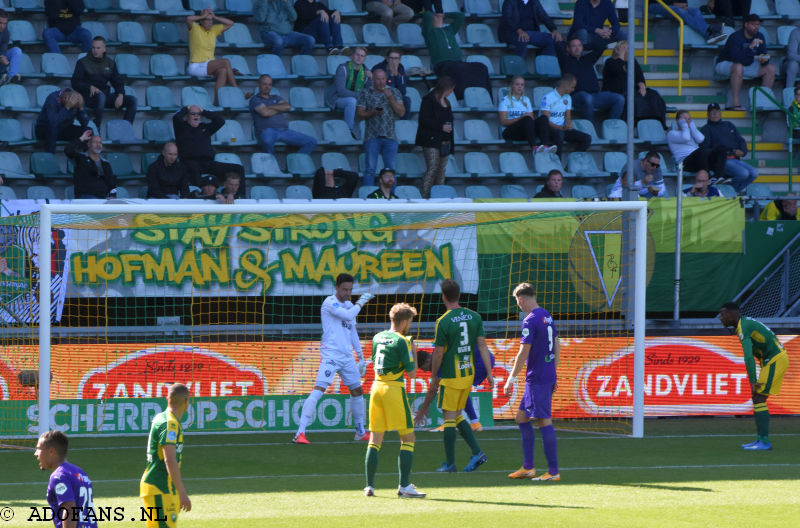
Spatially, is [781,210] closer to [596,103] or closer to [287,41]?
[596,103]

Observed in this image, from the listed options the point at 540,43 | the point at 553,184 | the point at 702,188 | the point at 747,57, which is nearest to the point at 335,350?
the point at 553,184

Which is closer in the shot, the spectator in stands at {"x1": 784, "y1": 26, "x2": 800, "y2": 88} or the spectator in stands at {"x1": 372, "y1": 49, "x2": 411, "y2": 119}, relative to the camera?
the spectator in stands at {"x1": 372, "y1": 49, "x2": 411, "y2": 119}

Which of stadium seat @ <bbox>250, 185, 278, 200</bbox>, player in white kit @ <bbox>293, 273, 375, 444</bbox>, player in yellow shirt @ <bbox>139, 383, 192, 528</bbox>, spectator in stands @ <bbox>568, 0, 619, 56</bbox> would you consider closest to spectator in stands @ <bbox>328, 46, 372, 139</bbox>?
stadium seat @ <bbox>250, 185, 278, 200</bbox>

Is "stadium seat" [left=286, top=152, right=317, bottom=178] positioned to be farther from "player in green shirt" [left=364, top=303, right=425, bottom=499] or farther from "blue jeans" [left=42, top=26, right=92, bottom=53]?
"player in green shirt" [left=364, top=303, right=425, bottom=499]

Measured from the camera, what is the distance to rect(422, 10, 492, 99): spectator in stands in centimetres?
2012

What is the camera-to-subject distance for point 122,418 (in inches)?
526

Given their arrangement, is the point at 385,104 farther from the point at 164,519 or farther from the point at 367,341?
the point at 164,519

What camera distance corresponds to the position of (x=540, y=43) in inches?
834

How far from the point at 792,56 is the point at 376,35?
809 cm

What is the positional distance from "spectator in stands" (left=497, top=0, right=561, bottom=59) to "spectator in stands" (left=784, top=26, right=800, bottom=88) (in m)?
4.55

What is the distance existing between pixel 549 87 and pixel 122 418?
11.1 meters

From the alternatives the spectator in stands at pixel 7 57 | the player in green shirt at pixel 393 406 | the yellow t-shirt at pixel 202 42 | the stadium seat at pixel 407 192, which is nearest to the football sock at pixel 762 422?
the player in green shirt at pixel 393 406

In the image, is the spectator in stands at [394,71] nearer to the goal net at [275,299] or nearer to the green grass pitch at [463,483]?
the goal net at [275,299]

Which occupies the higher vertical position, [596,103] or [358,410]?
[596,103]
